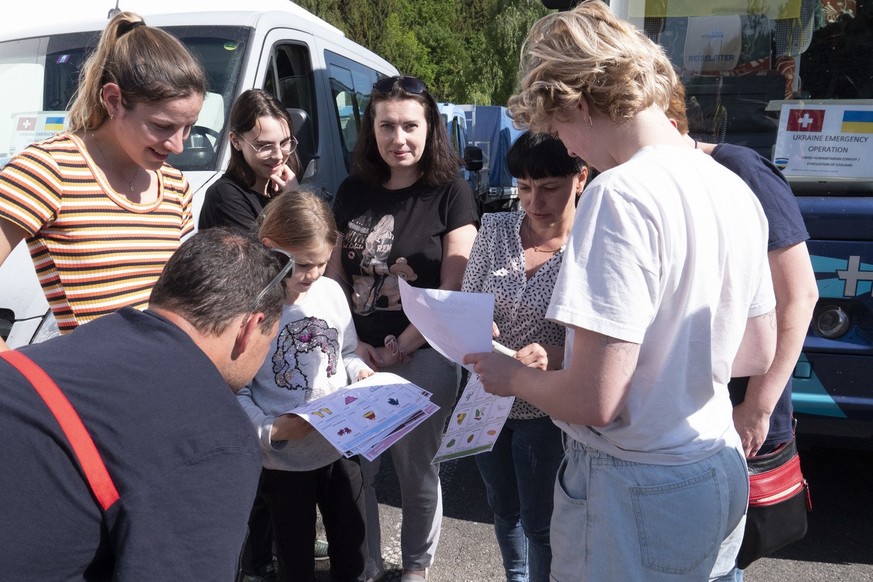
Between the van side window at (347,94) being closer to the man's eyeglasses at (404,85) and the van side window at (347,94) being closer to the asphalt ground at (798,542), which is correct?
the man's eyeglasses at (404,85)

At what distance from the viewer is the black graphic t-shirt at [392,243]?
2854mm

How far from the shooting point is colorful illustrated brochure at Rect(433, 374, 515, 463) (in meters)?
2.20

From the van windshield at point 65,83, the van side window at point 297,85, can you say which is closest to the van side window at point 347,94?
the van side window at point 297,85

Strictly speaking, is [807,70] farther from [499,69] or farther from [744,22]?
[499,69]

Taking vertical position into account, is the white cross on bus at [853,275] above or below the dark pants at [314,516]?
above

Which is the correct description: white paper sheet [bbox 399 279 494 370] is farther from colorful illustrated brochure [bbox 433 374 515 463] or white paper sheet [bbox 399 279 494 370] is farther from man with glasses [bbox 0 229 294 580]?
man with glasses [bbox 0 229 294 580]

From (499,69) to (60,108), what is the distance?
2750 cm

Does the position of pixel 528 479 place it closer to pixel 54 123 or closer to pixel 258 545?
pixel 258 545

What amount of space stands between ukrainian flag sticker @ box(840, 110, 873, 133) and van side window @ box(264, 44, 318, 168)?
96.9 inches

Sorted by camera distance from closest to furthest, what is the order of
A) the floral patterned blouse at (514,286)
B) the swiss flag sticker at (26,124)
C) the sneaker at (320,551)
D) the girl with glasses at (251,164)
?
the floral patterned blouse at (514,286)
the girl with glasses at (251,164)
the sneaker at (320,551)
the swiss flag sticker at (26,124)

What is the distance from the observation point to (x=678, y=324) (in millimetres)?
1440

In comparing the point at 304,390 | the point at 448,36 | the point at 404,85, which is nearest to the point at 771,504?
the point at 304,390

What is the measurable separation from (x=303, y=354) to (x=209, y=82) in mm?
1986

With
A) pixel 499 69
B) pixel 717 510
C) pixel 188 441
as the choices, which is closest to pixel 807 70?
pixel 717 510
